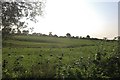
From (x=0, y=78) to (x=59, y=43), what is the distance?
11218mm

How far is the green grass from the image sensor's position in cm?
1204

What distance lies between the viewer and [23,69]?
11617 millimetres

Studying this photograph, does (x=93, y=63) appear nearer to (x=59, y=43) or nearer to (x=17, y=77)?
(x=17, y=77)

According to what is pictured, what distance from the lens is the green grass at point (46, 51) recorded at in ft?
39.5

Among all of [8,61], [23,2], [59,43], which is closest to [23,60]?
[8,61]

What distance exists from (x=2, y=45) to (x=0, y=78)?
7834 millimetres

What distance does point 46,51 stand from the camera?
1702 cm

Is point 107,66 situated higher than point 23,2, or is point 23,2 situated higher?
point 23,2

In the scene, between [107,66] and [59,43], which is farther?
[59,43]

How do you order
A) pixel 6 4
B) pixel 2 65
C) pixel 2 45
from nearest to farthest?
pixel 2 65 < pixel 6 4 < pixel 2 45

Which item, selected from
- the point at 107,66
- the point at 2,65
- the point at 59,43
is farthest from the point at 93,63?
the point at 59,43

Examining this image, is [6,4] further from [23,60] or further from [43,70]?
[43,70]

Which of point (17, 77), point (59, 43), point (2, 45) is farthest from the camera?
point (59, 43)

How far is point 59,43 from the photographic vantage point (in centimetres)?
2180
